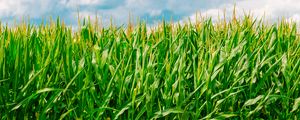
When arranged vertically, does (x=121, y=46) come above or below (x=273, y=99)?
above

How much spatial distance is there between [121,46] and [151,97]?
40.0 inches

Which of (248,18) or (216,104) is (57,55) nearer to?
(216,104)

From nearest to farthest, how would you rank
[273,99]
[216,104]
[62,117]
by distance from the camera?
[62,117] < [216,104] < [273,99]

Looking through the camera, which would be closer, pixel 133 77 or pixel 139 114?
pixel 139 114

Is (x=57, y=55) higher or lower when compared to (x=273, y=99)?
higher

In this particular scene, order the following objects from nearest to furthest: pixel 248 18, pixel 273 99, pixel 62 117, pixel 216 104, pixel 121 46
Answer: pixel 62 117
pixel 216 104
pixel 273 99
pixel 121 46
pixel 248 18

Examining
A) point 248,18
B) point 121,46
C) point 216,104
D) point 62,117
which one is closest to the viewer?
point 62,117

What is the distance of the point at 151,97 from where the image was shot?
334 cm

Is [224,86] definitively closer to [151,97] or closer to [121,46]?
[151,97]

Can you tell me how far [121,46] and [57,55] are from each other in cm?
77

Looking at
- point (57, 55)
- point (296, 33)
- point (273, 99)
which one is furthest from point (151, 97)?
point (296, 33)

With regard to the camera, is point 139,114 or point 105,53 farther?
point 105,53

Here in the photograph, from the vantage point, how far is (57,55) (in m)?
3.63

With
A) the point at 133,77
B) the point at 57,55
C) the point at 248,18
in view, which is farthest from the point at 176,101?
the point at 248,18
